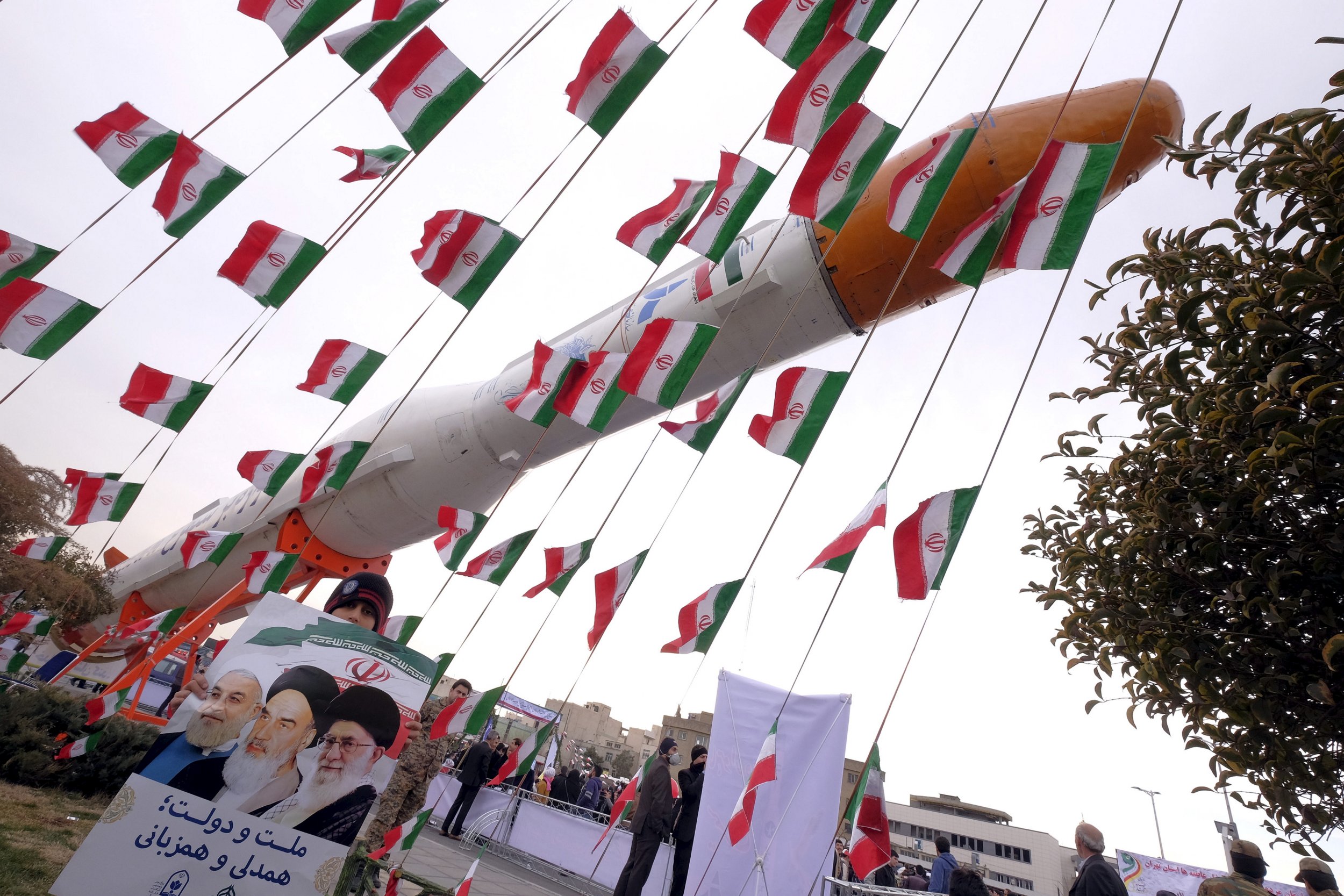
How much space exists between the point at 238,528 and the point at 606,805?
32.2 ft

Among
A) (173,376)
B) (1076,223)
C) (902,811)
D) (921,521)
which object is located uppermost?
(902,811)

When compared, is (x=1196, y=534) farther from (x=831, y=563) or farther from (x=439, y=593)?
(x=439, y=593)

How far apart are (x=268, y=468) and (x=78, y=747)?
2.52m

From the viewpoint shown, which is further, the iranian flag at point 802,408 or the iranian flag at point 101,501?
the iranian flag at point 101,501

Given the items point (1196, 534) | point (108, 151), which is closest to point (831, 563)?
point (1196, 534)

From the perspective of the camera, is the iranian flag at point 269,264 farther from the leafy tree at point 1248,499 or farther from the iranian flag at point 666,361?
the leafy tree at point 1248,499

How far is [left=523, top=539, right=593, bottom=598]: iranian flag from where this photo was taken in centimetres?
413

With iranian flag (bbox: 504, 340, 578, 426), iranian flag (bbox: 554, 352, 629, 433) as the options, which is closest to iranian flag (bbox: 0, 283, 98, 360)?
iranian flag (bbox: 504, 340, 578, 426)

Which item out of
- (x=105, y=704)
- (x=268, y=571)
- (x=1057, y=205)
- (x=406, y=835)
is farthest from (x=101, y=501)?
(x=1057, y=205)

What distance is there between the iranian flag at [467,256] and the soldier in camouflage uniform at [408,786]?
9.99 ft

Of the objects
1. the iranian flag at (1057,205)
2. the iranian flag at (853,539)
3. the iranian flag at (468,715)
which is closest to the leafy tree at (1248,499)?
the iranian flag at (1057,205)

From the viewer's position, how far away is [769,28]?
3.11 meters

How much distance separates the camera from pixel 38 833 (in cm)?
407

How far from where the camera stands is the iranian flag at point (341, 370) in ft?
15.2
